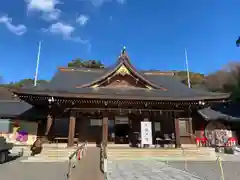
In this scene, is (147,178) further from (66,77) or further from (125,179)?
(66,77)

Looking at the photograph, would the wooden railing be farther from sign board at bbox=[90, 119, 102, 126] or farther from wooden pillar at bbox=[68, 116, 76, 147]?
sign board at bbox=[90, 119, 102, 126]

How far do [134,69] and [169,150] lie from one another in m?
6.63

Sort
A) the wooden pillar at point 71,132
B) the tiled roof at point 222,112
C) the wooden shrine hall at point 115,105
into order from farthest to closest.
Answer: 1. the tiled roof at point 222,112
2. the wooden shrine hall at point 115,105
3. the wooden pillar at point 71,132

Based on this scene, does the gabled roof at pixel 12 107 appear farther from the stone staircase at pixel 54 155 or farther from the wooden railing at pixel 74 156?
the wooden railing at pixel 74 156

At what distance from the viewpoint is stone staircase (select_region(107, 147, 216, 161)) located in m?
12.3

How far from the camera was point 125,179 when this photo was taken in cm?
665

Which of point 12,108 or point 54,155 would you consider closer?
point 54,155

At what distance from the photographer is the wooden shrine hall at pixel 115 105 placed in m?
13.0

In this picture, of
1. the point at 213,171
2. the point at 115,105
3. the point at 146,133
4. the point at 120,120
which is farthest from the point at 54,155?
the point at 213,171

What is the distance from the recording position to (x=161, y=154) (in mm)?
12648

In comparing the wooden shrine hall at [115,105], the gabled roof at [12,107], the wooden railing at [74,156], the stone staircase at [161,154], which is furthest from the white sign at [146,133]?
the gabled roof at [12,107]

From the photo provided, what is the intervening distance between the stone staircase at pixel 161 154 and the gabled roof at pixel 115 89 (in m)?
3.36

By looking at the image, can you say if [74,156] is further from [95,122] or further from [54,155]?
[95,122]

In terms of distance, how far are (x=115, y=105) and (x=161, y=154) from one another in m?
4.55
